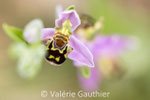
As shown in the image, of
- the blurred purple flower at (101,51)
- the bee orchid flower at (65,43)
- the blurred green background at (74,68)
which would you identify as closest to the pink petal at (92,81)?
the blurred purple flower at (101,51)

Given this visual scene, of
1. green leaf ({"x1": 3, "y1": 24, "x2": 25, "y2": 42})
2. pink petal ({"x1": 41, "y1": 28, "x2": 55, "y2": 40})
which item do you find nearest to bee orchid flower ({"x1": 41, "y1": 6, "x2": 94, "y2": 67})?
pink petal ({"x1": 41, "y1": 28, "x2": 55, "y2": 40})

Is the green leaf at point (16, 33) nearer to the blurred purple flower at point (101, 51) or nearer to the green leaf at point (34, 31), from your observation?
the green leaf at point (34, 31)

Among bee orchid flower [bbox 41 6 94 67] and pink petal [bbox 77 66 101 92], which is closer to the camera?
bee orchid flower [bbox 41 6 94 67]

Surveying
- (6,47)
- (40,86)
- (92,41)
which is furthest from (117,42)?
(6,47)

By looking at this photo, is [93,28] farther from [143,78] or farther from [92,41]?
[143,78]

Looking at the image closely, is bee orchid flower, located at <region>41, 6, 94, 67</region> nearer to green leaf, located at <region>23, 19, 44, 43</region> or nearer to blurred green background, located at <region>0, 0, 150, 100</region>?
green leaf, located at <region>23, 19, 44, 43</region>

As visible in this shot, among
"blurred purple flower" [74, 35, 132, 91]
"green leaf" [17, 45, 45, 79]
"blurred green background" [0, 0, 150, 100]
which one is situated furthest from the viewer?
"blurred green background" [0, 0, 150, 100]

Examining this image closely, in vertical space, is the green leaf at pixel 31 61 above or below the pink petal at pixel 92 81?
below

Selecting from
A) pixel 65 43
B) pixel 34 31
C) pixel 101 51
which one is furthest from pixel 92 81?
pixel 34 31
